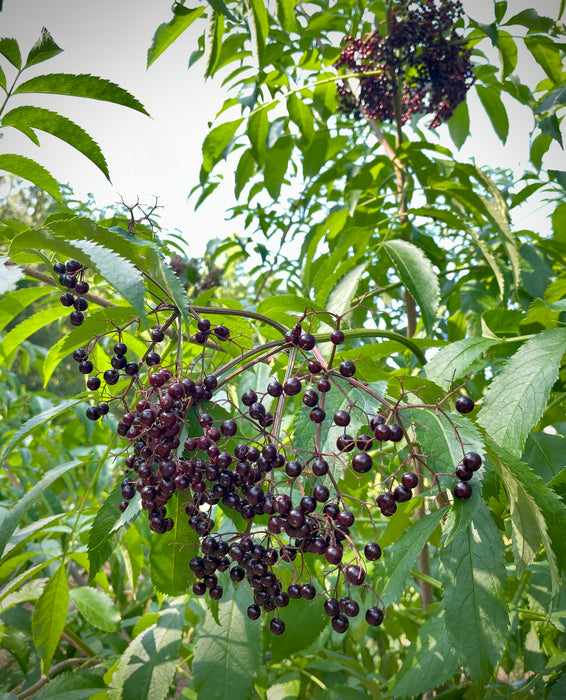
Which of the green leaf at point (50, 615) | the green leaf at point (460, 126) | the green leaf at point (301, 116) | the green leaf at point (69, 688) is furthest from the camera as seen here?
the green leaf at point (460, 126)

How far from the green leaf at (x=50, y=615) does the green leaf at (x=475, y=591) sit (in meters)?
0.82

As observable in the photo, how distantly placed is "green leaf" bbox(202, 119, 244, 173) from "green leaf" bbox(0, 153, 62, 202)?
87 centimetres

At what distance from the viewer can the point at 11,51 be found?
29.1 inches

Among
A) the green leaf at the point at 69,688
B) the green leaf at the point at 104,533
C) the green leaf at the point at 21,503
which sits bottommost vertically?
the green leaf at the point at 69,688

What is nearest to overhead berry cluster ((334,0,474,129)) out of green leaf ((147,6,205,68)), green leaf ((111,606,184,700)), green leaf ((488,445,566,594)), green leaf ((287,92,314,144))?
green leaf ((287,92,314,144))

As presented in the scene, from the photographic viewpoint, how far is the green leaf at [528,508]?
2.04 ft

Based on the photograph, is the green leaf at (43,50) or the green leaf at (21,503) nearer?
the green leaf at (43,50)

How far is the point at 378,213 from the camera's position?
5.72 feet

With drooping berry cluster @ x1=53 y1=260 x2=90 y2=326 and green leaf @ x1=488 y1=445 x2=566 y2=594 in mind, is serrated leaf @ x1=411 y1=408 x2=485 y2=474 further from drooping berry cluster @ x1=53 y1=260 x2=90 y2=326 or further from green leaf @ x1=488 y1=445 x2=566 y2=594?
drooping berry cluster @ x1=53 y1=260 x2=90 y2=326

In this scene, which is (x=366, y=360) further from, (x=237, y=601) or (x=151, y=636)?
(x=151, y=636)

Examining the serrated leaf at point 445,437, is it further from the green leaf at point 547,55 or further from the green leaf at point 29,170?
the green leaf at point 547,55

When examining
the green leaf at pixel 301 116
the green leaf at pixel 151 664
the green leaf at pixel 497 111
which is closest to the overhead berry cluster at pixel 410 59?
the green leaf at pixel 497 111

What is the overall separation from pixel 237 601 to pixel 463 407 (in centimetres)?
56

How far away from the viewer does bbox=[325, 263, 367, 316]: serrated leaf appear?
117cm
